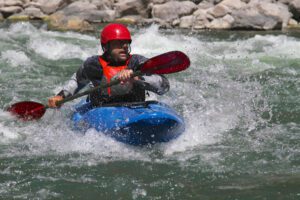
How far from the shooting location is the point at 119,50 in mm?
5438

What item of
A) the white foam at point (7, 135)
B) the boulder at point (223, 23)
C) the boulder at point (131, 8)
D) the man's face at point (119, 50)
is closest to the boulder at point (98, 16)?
the boulder at point (131, 8)

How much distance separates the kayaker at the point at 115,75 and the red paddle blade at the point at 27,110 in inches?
23.6

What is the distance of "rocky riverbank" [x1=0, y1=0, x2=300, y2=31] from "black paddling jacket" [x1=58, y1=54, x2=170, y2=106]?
934 centimetres

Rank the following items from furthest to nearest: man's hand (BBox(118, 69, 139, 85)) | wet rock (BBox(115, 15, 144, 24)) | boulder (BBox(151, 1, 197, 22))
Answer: wet rock (BBox(115, 15, 144, 24))
boulder (BBox(151, 1, 197, 22))
man's hand (BBox(118, 69, 139, 85))

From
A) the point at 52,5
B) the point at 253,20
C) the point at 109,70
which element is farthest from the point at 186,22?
the point at 109,70

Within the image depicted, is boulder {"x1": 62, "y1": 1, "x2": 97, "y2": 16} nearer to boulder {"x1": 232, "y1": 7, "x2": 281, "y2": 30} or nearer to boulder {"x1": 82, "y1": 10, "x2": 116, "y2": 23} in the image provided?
boulder {"x1": 82, "y1": 10, "x2": 116, "y2": 23}

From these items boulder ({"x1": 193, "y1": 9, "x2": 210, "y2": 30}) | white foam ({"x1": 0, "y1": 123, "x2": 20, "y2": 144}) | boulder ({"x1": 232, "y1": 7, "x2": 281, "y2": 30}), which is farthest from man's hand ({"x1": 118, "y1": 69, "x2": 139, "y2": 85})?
boulder ({"x1": 193, "y1": 9, "x2": 210, "y2": 30})

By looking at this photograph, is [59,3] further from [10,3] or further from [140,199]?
[140,199]

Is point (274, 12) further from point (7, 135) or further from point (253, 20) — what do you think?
point (7, 135)

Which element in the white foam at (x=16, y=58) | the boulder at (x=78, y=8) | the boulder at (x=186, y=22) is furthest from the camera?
the boulder at (x=78, y=8)

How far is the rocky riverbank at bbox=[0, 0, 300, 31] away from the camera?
1554 cm

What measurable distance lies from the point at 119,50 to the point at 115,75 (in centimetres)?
26

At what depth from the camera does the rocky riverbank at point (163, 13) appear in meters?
15.5

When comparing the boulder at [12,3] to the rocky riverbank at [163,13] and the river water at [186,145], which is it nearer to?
the rocky riverbank at [163,13]
